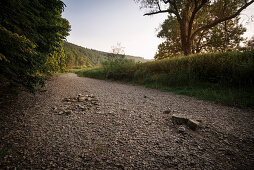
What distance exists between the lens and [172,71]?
5730 millimetres

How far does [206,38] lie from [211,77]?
11.0 metres

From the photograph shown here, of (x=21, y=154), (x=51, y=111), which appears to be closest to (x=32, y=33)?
(x=51, y=111)

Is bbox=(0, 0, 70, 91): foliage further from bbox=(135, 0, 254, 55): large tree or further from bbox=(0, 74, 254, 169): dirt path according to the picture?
bbox=(135, 0, 254, 55): large tree

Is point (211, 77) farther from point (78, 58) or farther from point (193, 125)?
point (78, 58)

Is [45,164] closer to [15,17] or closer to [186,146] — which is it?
[186,146]

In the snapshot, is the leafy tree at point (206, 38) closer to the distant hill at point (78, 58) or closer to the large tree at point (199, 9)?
the large tree at point (199, 9)

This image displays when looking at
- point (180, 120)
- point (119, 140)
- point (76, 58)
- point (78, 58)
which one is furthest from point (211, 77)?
point (76, 58)

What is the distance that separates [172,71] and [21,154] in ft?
20.0

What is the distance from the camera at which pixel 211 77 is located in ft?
14.8

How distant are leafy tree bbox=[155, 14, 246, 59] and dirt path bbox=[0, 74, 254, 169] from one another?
10.9 meters

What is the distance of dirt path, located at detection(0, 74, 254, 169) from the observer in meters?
1.13

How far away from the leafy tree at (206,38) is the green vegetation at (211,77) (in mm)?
6241

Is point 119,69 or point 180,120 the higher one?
point 119,69

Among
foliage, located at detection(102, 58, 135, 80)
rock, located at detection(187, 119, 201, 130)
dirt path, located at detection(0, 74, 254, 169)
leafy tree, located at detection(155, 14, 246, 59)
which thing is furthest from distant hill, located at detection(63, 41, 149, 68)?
rock, located at detection(187, 119, 201, 130)
